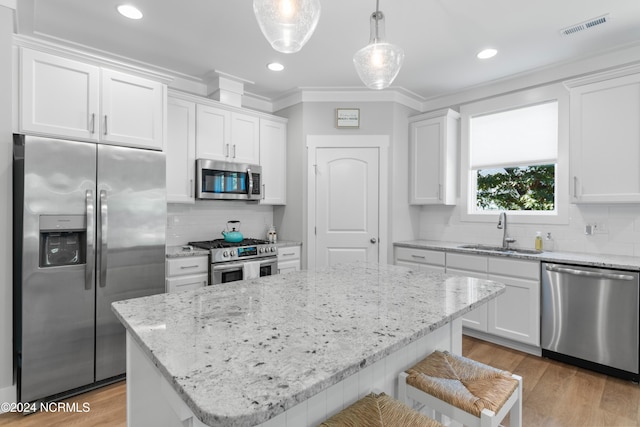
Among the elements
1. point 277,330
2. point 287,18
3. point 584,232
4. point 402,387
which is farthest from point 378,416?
point 584,232

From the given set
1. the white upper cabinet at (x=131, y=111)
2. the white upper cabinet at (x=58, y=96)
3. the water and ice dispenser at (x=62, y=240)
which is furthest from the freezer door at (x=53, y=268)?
the white upper cabinet at (x=131, y=111)

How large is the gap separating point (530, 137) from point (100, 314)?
4.33 m

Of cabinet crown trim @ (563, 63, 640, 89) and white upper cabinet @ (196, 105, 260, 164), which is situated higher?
cabinet crown trim @ (563, 63, 640, 89)

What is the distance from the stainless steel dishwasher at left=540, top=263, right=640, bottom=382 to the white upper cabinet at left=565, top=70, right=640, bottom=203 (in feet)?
2.22

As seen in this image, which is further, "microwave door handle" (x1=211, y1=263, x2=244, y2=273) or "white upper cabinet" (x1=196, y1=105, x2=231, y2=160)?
"white upper cabinet" (x1=196, y1=105, x2=231, y2=160)

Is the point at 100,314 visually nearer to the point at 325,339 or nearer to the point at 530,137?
the point at 325,339

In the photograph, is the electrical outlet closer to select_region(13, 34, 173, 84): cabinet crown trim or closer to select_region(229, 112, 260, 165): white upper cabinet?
select_region(229, 112, 260, 165): white upper cabinet

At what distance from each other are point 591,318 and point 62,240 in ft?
13.3

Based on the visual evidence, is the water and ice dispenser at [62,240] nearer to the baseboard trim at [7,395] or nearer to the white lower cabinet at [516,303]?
the baseboard trim at [7,395]

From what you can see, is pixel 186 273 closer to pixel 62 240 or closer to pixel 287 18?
pixel 62 240

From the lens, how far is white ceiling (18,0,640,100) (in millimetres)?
2455

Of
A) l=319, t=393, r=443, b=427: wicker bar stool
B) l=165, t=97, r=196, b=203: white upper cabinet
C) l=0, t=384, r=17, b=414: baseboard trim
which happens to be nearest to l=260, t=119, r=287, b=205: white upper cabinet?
l=165, t=97, r=196, b=203: white upper cabinet

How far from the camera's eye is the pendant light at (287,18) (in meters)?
1.32

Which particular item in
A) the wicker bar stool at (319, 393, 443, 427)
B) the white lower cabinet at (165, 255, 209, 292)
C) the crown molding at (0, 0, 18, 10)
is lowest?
the wicker bar stool at (319, 393, 443, 427)
